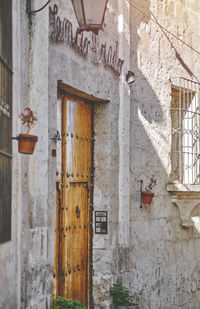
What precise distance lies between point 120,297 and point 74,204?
1.28 m

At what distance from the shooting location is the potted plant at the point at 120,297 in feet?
22.4

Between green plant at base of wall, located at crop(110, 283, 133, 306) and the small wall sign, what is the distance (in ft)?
2.21

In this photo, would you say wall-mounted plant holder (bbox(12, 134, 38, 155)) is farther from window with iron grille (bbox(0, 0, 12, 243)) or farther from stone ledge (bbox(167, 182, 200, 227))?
stone ledge (bbox(167, 182, 200, 227))

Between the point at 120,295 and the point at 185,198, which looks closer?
the point at 120,295

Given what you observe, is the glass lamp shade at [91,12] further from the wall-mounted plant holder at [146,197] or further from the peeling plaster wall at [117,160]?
the wall-mounted plant holder at [146,197]

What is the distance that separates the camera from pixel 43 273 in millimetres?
5359

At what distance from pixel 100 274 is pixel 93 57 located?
2.58 meters

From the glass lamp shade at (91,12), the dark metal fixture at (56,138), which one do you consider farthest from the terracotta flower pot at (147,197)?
the glass lamp shade at (91,12)

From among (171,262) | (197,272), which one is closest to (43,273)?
(171,262)

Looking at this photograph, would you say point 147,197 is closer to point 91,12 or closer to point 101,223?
point 101,223

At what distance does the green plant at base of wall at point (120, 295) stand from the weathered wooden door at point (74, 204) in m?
0.30

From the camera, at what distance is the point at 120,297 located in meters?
6.84

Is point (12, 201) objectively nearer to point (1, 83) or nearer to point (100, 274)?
point (1, 83)

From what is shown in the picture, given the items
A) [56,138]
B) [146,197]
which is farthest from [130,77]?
[56,138]
